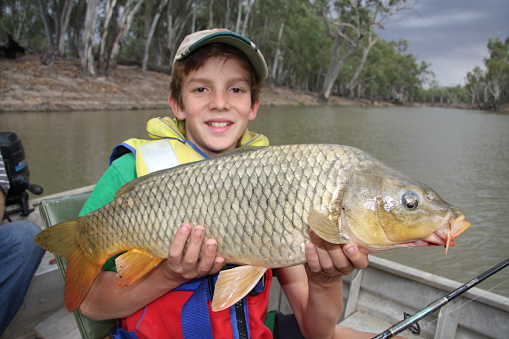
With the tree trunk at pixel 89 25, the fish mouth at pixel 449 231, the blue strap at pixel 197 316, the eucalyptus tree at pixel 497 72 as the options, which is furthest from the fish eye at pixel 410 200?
the eucalyptus tree at pixel 497 72

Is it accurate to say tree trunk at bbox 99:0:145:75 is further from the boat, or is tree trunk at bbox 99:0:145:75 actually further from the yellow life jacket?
the yellow life jacket

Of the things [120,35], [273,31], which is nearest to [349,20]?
[273,31]

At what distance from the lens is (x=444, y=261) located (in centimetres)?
443

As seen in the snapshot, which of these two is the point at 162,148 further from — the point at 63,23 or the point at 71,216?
the point at 63,23

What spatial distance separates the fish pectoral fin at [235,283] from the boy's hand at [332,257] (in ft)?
0.63

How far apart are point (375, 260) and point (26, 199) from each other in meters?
2.73

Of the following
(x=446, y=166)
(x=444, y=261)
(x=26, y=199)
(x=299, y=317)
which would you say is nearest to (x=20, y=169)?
(x=26, y=199)

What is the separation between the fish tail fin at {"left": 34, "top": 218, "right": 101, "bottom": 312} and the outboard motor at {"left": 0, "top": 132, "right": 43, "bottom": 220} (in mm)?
1704

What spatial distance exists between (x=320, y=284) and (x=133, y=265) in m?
0.76

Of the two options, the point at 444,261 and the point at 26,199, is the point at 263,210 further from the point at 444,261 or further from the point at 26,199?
the point at 444,261

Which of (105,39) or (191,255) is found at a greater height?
(105,39)

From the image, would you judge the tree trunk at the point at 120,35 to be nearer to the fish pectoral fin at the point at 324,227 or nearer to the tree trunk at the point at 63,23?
the tree trunk at the point at 63,23

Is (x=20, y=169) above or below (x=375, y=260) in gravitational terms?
above

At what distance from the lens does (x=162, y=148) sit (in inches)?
75.5
